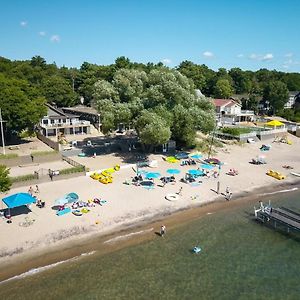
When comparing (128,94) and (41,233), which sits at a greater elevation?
(128,94)

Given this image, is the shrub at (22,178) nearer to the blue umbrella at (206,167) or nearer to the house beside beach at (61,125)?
the blue umbrella at (206,167)

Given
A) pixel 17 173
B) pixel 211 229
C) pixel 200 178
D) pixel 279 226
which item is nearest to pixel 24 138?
pixel 17 173

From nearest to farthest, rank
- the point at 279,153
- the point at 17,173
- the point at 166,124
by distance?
1. the point at 17,173
2. the point at 166,124
3. the point at 279,153

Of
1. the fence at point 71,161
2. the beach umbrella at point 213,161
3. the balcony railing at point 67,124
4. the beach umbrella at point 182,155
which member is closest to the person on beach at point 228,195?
the beach umbrella at point 213,161

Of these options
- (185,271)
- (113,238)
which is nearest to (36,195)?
(113,238)

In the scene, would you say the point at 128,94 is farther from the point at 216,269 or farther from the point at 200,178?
the point at 216,269

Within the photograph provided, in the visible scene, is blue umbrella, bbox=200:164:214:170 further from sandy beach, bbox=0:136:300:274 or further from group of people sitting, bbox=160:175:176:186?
group of people sitting, bbox=160:175:176:186

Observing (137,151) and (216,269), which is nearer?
(216,269)
